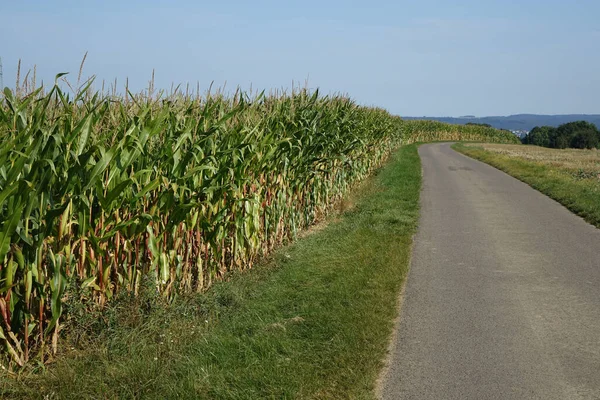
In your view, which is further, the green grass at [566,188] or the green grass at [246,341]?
the green grass at [566,188]

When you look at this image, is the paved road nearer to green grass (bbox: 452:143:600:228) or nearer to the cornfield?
green grass (bbox: 452:143:600:228)

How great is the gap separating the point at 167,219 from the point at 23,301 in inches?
78.0

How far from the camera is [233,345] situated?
5.71m

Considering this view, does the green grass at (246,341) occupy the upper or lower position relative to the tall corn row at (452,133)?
lower

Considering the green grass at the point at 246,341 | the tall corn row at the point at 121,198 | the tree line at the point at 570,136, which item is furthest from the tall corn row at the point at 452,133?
the green grass at the point at 246,341

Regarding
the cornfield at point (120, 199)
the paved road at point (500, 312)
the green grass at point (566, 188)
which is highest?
the cornfield at point (120, 199)

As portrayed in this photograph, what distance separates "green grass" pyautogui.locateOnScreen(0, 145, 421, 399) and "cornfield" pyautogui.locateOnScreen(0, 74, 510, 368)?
316mm

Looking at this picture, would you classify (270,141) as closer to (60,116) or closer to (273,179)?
(273,179)

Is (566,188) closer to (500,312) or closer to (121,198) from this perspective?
(500,312)

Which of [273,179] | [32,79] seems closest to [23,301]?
[32,79]

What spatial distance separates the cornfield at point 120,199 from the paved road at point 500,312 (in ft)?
8.33

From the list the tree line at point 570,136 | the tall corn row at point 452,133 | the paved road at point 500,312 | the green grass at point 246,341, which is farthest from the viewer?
the tree line at point 570,136

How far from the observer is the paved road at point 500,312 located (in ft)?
16.7

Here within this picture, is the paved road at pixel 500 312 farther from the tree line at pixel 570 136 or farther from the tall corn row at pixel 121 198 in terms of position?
the tree line at pixel 570 136
